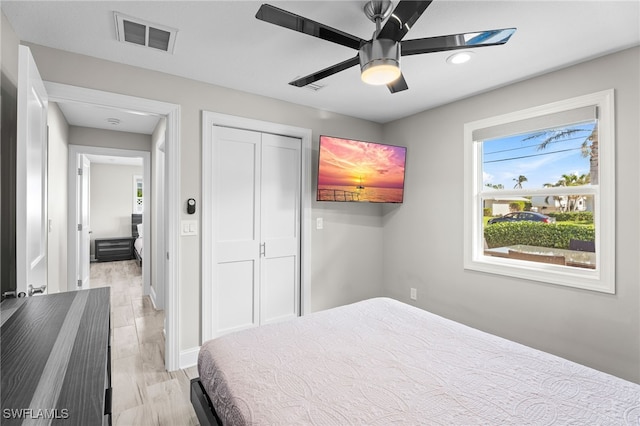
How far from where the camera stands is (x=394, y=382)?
1.33 m

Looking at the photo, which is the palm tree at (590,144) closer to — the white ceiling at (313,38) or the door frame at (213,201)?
the white ceiling at (313,38)

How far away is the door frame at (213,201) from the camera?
2754 millimetres

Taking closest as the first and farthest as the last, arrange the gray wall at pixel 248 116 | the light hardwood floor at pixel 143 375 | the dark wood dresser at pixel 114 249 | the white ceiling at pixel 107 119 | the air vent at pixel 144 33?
the air vent at pixel 144 33 < the light hardwood floor at pixel 143 375 < the gray wall at pixel 248 116 < the white ceiling at pixel 107 119 < the dark wood dresser at pixel 114 249

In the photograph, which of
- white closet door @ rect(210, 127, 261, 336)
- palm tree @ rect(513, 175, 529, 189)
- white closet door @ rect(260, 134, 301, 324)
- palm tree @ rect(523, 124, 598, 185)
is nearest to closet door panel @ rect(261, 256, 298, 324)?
white closet door @ rect(260, 134, 301, 324)

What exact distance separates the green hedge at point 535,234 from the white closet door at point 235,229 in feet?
7.57

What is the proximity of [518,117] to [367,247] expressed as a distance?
2.07 metres

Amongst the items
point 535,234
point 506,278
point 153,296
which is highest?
point 535,234

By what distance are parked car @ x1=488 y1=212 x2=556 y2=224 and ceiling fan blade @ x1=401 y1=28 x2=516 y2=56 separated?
1.75 metres

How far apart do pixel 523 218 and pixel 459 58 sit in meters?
1.53

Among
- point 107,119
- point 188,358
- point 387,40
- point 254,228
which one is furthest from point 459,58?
point 107,119

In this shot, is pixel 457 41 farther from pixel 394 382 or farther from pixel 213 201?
pixel 213 201

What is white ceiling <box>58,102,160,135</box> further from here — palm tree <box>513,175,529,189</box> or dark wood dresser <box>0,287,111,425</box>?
palm tree <box>513,175,529,189</box>

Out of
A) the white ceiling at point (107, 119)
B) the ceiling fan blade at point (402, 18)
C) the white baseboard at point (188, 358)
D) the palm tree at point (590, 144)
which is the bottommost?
the white baseboard at point (188, 358)

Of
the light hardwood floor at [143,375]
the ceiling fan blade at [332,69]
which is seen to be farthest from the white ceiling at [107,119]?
the light hardwood floor at [143,375]
